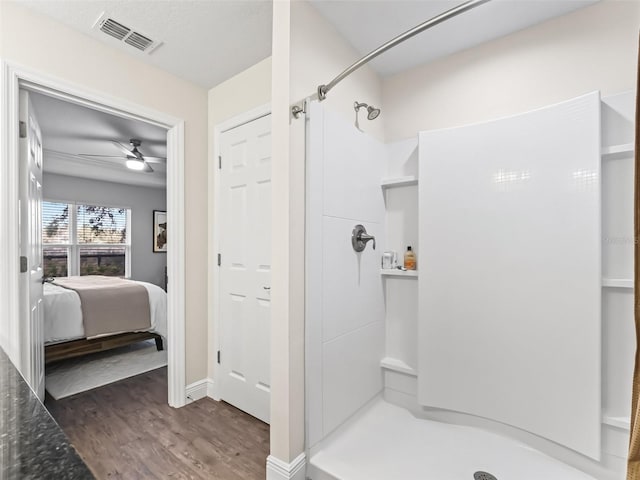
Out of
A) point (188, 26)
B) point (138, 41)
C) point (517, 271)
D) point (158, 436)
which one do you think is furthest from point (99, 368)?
point (517, 271)

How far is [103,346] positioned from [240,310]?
6.81 feet

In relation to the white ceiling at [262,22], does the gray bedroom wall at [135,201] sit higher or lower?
lower

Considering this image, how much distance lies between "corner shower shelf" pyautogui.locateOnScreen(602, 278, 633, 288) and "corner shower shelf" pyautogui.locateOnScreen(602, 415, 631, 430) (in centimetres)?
63

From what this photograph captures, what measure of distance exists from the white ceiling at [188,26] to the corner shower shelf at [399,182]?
1195mm

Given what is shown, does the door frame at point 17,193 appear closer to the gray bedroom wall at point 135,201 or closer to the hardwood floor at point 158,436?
the hardwood floor at point 158,436

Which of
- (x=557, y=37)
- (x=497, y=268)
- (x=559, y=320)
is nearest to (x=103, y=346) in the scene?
(x=497, y=268)

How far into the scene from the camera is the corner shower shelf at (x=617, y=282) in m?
1.47

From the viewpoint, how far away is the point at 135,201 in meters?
6.07

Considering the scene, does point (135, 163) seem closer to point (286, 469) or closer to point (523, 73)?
point (286, 469)

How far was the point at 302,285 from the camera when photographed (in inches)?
63.0

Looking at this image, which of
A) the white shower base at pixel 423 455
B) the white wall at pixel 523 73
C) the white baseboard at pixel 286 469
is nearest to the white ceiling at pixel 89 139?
the white wall at pixel 523 73

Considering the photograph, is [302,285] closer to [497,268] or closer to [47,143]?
[497,268]

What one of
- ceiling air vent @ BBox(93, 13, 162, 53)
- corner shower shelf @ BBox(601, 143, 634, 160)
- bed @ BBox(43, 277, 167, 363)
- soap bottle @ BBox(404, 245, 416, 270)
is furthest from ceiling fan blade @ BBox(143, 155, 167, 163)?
corner shower shelf @ BBox(601, 143, 634, 160)

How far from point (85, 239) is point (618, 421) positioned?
6.96 m
